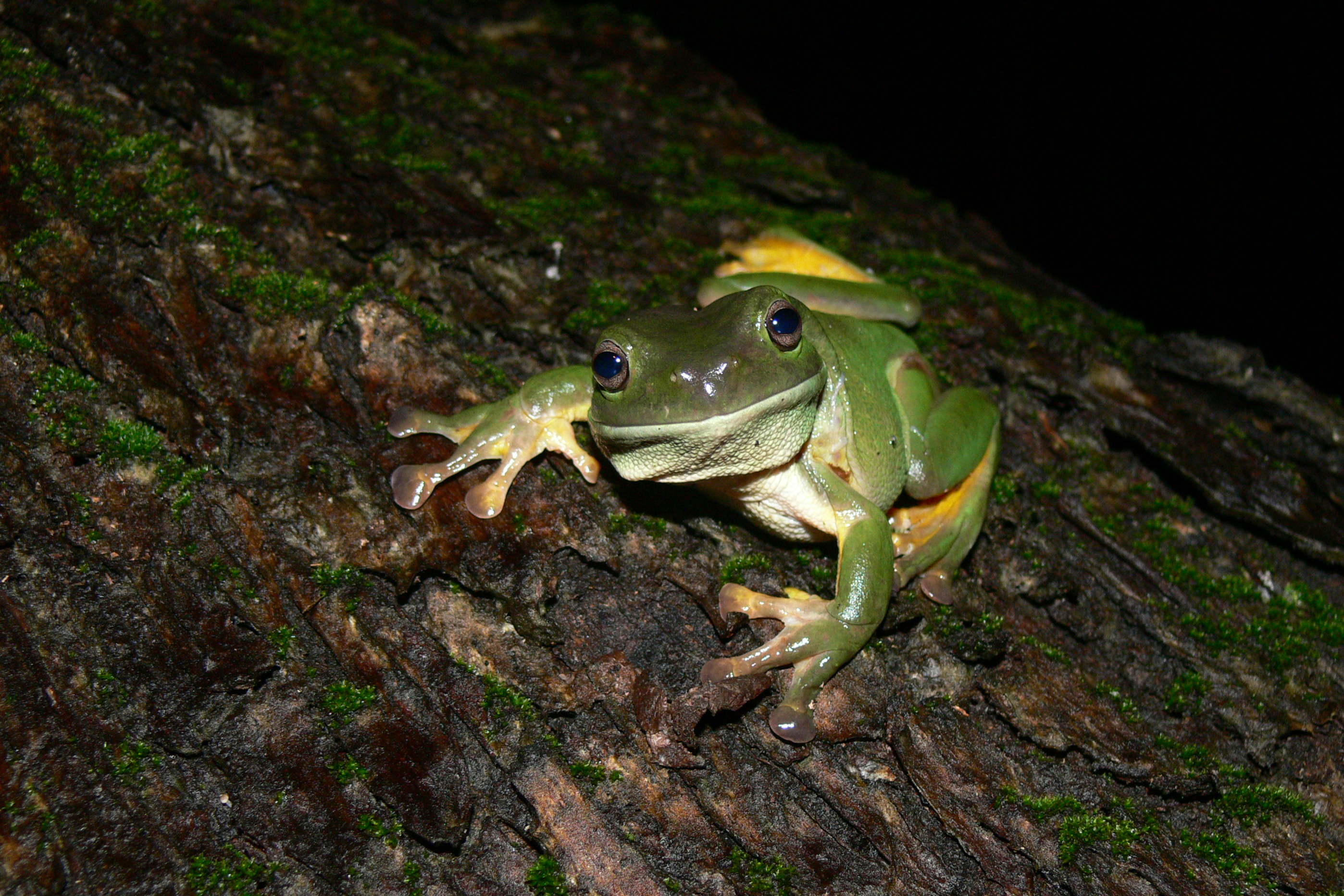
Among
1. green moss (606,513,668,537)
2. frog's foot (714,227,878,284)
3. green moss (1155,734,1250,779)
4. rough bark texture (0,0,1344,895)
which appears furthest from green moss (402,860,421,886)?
frog's foot (714,227,878,284)

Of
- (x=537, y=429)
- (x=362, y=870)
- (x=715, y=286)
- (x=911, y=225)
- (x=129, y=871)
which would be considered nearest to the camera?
(x=129, y=871)

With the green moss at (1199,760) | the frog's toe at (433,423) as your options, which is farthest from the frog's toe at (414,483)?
the green moss at (1199,760)

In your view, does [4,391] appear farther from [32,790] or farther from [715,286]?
[715,286]

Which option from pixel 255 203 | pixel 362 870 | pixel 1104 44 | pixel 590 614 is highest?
pixel 1104 44

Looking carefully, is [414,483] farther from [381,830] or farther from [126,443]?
[381,830]

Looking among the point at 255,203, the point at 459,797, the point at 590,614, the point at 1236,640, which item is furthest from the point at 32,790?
the point at 1236,640

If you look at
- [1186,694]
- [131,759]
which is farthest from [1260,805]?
[131,759]
